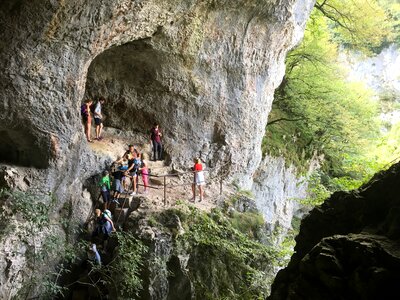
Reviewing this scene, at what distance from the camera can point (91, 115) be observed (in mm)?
13820

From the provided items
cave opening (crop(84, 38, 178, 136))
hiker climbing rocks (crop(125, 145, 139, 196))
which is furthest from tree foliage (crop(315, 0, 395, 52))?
hiker climbing rocks (crop(125, 145, 139, 196))

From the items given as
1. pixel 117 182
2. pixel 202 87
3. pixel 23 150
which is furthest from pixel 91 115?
pixel 23 150

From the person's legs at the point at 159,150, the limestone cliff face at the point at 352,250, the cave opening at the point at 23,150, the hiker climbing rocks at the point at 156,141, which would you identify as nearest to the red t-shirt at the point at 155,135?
the hiker climbing rocks at the point at 156,141

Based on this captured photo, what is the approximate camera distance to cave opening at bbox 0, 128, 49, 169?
987cm

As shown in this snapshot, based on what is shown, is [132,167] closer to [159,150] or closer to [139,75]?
[159,150]

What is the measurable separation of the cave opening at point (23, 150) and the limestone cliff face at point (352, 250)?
20.1 ft

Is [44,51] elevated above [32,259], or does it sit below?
above

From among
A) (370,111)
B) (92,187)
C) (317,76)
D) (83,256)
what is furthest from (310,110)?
(83,256)

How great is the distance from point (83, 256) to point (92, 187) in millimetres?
1910

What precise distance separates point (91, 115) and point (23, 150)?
13.0 feet

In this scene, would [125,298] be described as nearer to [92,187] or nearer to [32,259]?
[32,259]

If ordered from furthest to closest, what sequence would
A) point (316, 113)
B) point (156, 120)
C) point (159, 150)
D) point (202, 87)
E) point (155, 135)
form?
point (316, 113) < point (156, 120) < point (202, 87) < point (159, 150) < point (155, 135)

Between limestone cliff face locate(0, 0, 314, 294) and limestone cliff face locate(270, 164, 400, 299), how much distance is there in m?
6.14

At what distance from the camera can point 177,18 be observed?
12750mm
